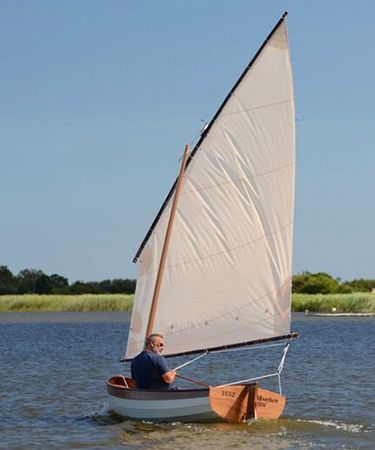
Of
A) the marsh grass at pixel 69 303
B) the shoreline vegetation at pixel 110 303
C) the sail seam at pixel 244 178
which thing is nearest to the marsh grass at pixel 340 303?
the shoreline vegetation at pixel 110 303

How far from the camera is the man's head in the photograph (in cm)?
2164

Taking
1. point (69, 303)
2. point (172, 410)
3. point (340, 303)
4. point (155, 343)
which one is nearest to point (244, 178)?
point (155, 343)

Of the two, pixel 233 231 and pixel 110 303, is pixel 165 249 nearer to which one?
pixel 233 231

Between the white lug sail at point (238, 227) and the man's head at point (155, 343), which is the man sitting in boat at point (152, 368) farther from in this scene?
the white lug sail at point (238, 227)

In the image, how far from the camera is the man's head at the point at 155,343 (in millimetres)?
21641

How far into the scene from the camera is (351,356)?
45656 mm

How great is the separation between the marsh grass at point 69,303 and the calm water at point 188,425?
39.6 metres

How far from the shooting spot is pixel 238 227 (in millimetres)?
23141

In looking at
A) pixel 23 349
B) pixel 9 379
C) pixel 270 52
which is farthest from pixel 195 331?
pixel 23 349

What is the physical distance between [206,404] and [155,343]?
5.06ft

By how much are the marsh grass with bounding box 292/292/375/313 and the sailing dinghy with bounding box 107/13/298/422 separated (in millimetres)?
75741

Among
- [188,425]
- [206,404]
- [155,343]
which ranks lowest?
[188,425]

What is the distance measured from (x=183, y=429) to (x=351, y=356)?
987 inches

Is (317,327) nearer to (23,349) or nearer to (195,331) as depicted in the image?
(23,349)
